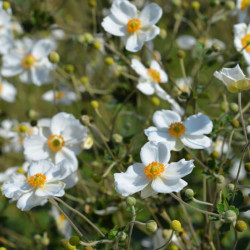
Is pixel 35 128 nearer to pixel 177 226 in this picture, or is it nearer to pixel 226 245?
pixel 177 226

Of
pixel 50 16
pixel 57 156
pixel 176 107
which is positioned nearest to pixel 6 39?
pixel 50 16

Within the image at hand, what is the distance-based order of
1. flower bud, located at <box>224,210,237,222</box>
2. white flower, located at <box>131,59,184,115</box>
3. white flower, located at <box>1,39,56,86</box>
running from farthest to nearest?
white flower, located at <box>1,39,56,86</box>
white flower, located at <box>131,59,184,115</box>
flower bud, located at <box>224,210,237,222</box>

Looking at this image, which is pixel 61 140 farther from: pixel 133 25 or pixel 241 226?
pixel 241 226

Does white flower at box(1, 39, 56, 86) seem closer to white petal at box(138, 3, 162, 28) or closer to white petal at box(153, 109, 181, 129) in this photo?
white petal at box(138, 3, 162, 28)

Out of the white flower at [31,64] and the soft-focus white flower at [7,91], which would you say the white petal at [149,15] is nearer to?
the white flower at [31,64]

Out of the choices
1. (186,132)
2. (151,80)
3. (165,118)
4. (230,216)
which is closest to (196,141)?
(186,132)

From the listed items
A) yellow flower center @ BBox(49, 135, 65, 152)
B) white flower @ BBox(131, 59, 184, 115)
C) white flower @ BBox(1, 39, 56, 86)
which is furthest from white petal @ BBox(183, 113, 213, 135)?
white flower @ BBox(1, 39, 56, 86)

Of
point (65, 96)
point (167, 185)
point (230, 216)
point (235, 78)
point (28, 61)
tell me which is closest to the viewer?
point (230, 216)
